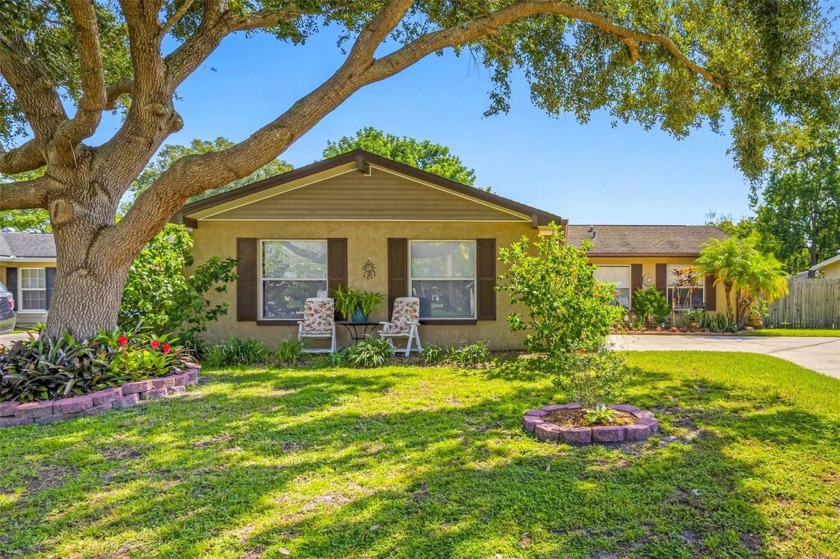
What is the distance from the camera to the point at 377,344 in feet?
26.5

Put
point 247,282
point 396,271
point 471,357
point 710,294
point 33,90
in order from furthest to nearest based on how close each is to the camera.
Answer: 1. point 710,294
2. point 396,271
3. point 247,282
4. point 471,357
5. point 33,90

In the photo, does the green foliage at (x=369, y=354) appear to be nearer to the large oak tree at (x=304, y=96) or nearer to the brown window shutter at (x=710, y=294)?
the large oak tree at (x=304, y=96)

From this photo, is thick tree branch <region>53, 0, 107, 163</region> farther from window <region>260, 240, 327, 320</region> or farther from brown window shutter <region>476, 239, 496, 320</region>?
brown window shutter <region>476, 239, 496, 320</region>

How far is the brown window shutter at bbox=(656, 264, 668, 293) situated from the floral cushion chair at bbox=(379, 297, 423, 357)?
9.51 m

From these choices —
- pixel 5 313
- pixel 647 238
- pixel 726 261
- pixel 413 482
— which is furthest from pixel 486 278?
pixel 5 313

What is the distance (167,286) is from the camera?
24.2ft

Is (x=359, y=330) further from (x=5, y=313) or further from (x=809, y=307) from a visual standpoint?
(x=809, y=307)

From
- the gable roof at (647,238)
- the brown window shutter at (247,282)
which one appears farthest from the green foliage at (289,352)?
the gable roof at (647,238)

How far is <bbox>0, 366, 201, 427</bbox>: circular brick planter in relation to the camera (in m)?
4.65

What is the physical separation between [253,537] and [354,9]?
7811 mm

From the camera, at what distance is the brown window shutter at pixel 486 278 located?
9023 mm

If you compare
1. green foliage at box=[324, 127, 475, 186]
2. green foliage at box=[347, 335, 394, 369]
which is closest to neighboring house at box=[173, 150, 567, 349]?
green foliage at box=[347, 335, 394, 369]

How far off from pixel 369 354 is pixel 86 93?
16.8 ft

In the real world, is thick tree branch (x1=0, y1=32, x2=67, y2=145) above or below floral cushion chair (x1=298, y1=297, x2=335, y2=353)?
above
